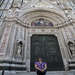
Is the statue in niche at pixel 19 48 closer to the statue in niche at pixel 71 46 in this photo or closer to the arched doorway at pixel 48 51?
the arched doorway at pixel 48 51

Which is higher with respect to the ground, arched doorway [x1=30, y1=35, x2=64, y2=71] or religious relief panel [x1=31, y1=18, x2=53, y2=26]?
religious relief panel [x1=31, y1=18, x2=53, y2=26]

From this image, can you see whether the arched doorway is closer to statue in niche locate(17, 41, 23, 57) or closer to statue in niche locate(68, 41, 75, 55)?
statue in niche locate(68, 41, 75, 55)

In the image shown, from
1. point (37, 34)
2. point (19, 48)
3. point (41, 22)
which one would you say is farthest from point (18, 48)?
point (41, 22)

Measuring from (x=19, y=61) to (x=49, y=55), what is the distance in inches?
99.1

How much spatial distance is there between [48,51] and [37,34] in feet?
6.63

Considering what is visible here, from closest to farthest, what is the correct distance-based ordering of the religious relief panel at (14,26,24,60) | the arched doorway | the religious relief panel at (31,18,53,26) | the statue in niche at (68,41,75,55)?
1. the religious relief panel at (14,26,24,60)
2. the statue in niche at (68,41,75,55)
3. the arched doorway
4. the religious relief panel at (31,18,53,26)

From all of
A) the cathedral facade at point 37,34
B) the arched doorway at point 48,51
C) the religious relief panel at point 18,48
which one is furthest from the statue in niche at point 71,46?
the religious relief panel at point 18,48

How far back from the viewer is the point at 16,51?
675cm

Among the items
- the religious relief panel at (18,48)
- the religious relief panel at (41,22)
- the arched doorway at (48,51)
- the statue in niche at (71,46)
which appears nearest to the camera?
the religious relief panel at (18,48)

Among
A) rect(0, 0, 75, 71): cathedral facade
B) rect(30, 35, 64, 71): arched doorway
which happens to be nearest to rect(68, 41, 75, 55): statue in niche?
rect(0, 0, 75, 71): cathedral facade

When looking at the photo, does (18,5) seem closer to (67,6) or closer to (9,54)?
(67,6)

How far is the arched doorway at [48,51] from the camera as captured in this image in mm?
7260

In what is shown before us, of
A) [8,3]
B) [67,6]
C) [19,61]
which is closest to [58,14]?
[67,6]

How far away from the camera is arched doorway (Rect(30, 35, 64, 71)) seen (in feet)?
23.8
